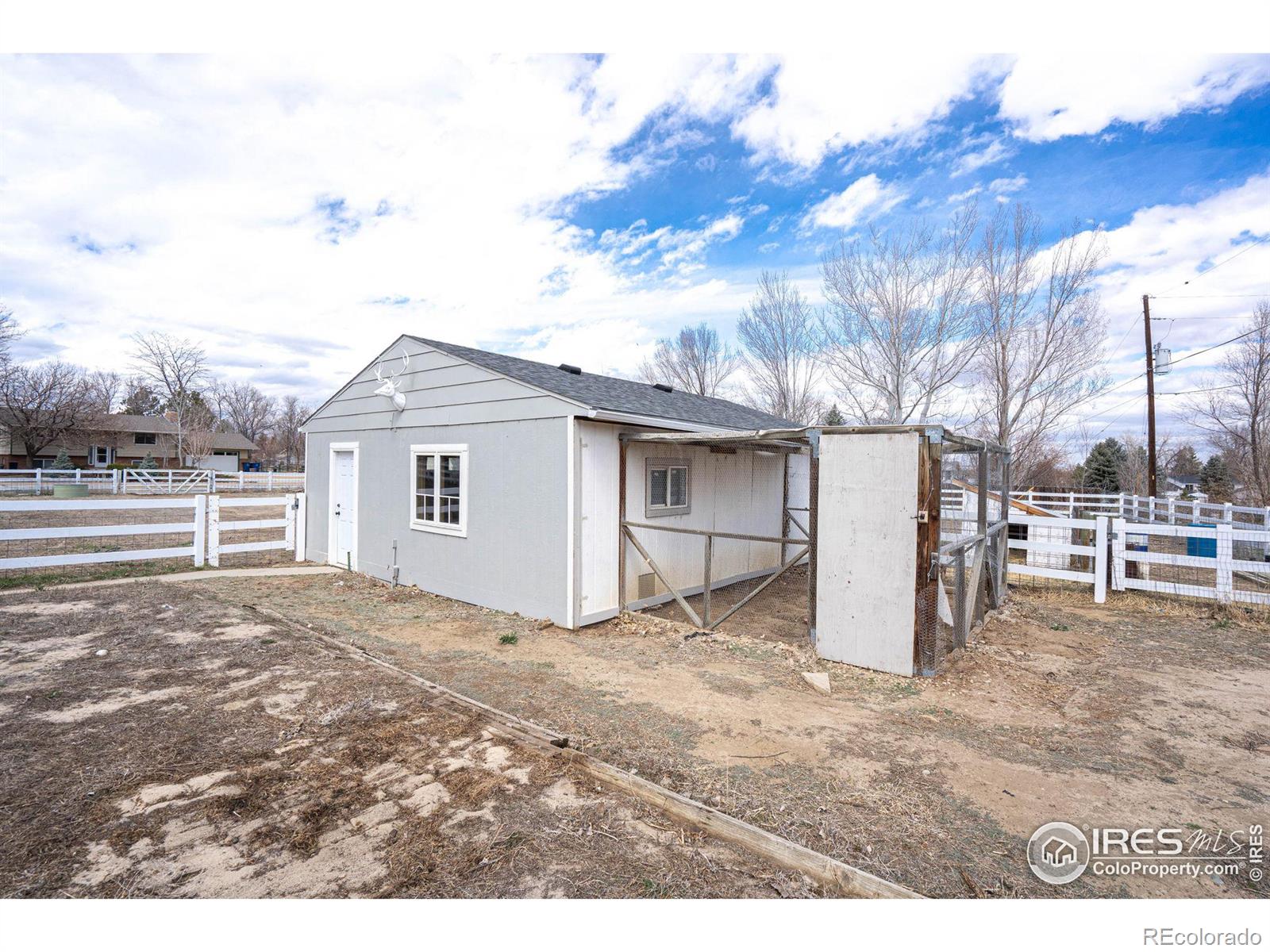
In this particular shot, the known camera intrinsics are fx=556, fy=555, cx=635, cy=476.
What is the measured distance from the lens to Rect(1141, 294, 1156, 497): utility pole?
55.2ft

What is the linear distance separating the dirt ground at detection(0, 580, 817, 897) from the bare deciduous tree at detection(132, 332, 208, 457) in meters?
46.2

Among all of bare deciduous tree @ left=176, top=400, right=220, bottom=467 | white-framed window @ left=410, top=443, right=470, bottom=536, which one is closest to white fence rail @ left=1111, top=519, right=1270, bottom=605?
white-framed window @ left=410, top=443, right=470, bottom=536

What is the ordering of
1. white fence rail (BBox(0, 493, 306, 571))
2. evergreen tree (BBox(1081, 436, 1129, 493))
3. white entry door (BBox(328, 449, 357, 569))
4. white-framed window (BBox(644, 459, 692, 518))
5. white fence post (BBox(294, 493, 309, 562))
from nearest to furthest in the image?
white-framed window (BBox(644, 459, 692, 518)) < white fence rail (BBox(0, 493, 306, 571)) < white entry door (BBox(328, 449, 357, 569)) < white fence post (BBox(294, 493, 309, 562)) < evergreen tree (BBox(1081, 436, 1129, 493))

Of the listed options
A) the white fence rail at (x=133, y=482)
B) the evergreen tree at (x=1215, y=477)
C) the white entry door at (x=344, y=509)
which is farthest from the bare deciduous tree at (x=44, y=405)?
the evergreen tree at (x=1215, y=477)

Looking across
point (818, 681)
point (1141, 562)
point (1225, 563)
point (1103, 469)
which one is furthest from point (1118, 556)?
point (1103, 469)

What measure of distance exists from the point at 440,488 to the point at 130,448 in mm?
54082

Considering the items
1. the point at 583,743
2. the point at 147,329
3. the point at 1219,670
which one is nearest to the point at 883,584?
the point at 583,743

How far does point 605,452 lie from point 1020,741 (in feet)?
15.6

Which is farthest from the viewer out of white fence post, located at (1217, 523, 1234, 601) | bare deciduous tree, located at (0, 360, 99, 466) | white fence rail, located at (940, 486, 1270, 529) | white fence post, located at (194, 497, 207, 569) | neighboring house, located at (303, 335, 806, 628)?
bare deciduous tree, located at (0, 360, 99, 466)

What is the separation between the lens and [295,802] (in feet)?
9.31

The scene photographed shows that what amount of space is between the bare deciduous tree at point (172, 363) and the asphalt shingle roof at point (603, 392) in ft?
143

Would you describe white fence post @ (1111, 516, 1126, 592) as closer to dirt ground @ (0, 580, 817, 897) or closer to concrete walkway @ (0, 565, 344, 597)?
dirt ground @ (0, 580, 817, 897)

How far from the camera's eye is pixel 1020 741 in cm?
377

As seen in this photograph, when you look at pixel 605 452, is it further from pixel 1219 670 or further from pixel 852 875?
pixel 1219 670
